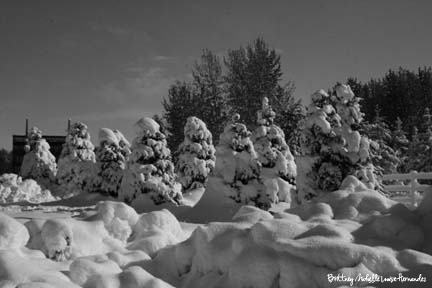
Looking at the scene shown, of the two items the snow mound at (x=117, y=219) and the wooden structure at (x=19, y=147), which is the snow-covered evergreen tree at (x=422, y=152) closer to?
the snow mound at (x=117, y=219)

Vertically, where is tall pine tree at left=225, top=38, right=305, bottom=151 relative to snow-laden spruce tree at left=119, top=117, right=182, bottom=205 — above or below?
above

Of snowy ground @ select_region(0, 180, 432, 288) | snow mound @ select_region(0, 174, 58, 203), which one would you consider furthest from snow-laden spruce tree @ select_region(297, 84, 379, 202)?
snow mound @ select_region(0, 174, 58, 203)

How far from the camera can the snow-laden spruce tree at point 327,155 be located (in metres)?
15.0

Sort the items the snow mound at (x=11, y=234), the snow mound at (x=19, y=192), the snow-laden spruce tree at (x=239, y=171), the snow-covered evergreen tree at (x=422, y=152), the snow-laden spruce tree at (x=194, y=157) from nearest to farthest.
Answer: the snow mound at (x=11, y=234), the snow-laden spruce tree at (x=239, y=171), the snow-laden spruce tree at (x=194, y=157), the snow mound at (x=19, y=192), the snow-covered evergreen tree at (x=422, y=152)

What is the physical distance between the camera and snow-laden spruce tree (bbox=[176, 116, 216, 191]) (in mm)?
22531

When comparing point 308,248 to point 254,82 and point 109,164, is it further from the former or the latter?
point 254,82

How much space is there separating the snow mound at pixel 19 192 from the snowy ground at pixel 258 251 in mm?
18120

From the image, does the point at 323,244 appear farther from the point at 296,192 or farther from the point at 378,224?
the point at 296,192

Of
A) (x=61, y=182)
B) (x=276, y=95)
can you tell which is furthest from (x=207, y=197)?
(x=276, y=95)

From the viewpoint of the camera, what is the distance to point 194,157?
74.6ft

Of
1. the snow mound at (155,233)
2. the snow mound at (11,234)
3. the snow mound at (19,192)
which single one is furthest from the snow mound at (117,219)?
the snow mound at (19,192)

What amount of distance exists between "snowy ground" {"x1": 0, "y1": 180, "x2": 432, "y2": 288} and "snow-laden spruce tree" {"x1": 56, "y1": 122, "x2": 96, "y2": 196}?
66.5 ft

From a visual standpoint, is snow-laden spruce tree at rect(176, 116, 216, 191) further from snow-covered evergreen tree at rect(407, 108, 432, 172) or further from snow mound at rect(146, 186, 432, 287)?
snow-covered evergreen tree at rect(407, 108, 432, 172)

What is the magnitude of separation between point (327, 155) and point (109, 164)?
1360 centimetres
